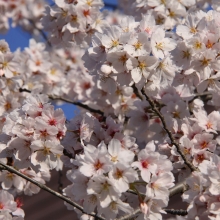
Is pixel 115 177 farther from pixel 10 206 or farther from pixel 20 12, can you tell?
pixel 20 12

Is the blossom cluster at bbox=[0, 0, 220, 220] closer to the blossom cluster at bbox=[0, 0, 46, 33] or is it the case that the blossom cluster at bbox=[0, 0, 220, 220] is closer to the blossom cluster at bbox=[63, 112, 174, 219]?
the blossom cluster at bbox=[63, 112, 174, 219]

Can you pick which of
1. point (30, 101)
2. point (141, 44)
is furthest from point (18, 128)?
point (141, 44)

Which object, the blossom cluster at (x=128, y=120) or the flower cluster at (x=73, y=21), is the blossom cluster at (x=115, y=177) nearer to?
the blossom cluster at (x=128, y=120)

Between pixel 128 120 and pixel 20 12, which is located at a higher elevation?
pixel 128 120

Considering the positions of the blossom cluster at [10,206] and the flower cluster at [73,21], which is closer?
the blossom cluster at [10,206]

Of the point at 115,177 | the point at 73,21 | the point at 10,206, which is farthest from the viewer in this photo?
the point at 73,21

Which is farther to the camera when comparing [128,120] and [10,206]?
[128,120]

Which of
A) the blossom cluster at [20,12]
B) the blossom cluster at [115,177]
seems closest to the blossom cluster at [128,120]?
the blossom cluster at [115,177]

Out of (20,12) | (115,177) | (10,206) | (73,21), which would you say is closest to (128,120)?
(73,21)

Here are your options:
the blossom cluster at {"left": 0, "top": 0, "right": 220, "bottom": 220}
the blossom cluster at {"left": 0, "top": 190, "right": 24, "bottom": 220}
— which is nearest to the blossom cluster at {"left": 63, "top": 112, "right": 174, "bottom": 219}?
the blossom cluster at {"left": 0, "top": 0, "right": 220, "bottom": 220}

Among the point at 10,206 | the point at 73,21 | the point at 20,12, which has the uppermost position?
the point at 73,21

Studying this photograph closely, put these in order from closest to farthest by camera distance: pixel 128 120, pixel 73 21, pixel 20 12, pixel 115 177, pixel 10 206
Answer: pixel 115 177 < pixel 10 206 < pixel 73 21 < pixel 128 120 < pixel 20 12

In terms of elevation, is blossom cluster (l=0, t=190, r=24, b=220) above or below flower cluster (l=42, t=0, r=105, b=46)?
below
